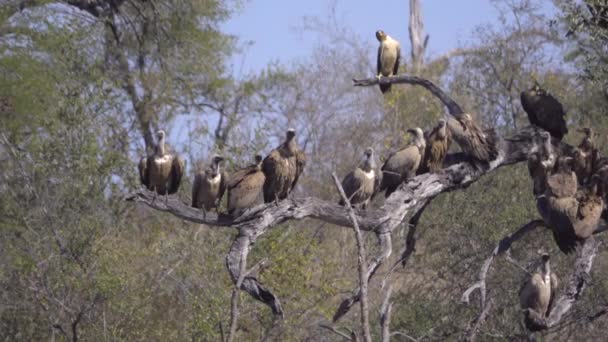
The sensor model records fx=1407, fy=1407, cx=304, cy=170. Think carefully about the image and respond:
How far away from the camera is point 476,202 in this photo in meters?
17.8

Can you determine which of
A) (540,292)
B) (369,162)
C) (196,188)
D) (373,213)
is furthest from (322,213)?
(540,292)

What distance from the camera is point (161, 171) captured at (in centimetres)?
1246

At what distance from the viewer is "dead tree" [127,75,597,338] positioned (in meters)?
Result: 9.84

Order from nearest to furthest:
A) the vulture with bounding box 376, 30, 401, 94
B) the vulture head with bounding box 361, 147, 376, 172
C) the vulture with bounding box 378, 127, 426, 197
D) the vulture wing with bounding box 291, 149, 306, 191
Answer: the vulture wing with bounding box 291, 149, 306, 191 < the vulture with bounding box 378, 127, 426, 197 < the vulture head with bounding box 361, 147, 376, 172 < the vulture with bounding box 376, 30, 401, 94

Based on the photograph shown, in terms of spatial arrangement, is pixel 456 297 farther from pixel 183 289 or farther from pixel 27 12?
pixel 27 12

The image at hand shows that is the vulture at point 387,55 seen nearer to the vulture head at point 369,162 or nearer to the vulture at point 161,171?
the vulture head at point 369,162

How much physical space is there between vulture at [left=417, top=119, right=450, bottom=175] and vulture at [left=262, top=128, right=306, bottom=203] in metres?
1.50

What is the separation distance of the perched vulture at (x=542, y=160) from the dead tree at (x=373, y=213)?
0.08 metres

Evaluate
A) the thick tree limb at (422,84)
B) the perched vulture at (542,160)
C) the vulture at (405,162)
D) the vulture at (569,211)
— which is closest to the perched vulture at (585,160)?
the perched vulture at (542,160)

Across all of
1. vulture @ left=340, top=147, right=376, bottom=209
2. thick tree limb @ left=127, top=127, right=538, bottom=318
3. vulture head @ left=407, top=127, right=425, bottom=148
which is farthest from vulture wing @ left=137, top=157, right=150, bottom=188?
vulture head @ left=407, top=127, right=425, bottom=148

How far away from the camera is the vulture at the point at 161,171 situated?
12.4 m

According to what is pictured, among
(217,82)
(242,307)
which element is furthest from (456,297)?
(217,82)

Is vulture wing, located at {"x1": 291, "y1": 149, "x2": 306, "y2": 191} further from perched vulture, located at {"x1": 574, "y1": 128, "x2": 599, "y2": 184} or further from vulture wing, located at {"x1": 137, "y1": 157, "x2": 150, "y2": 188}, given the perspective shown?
perched vulture, located at {"x1": 574, "y1": 128, "x2": 599, "y2": 184}

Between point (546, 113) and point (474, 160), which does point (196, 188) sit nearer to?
point (474, 160)
